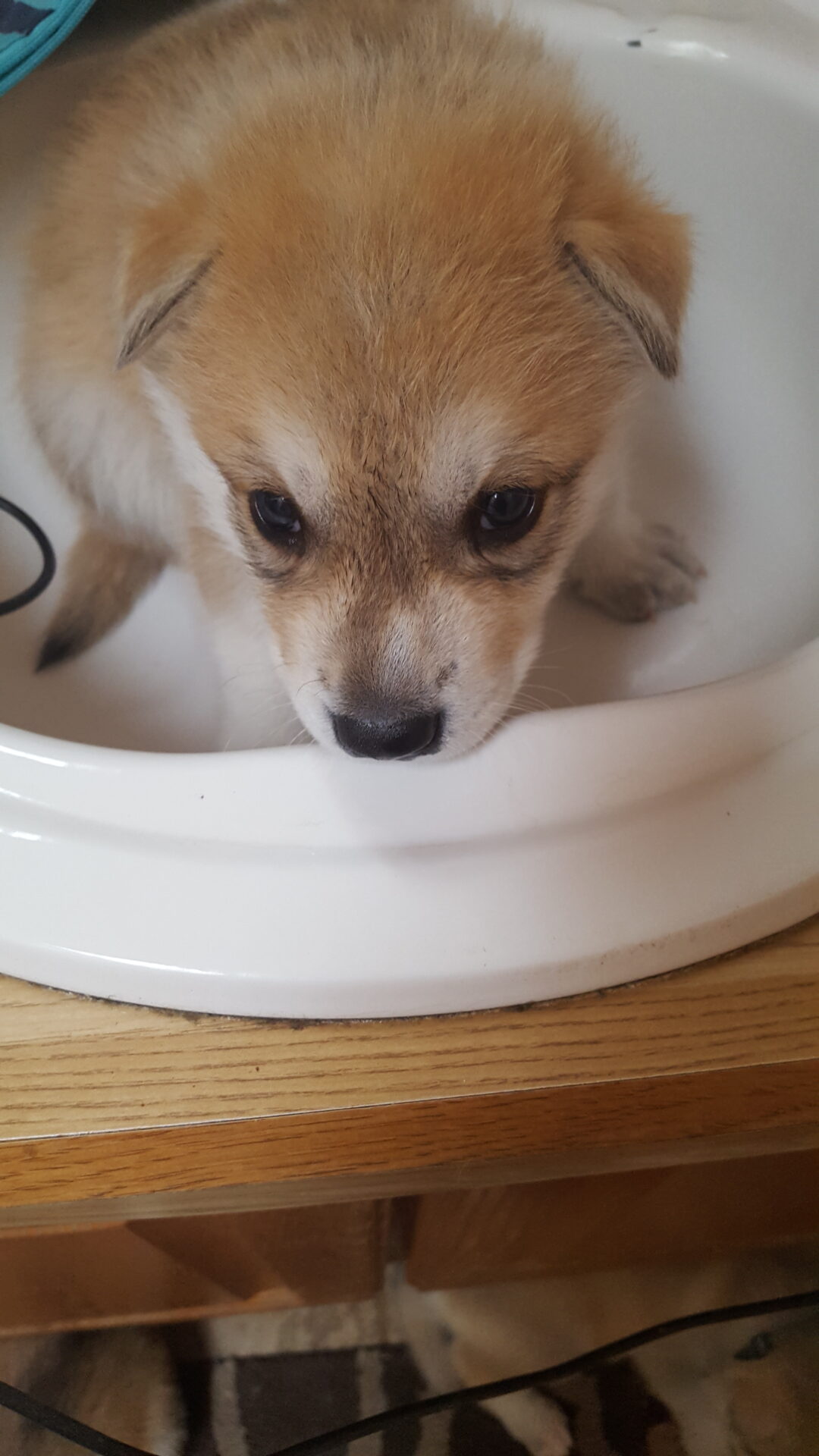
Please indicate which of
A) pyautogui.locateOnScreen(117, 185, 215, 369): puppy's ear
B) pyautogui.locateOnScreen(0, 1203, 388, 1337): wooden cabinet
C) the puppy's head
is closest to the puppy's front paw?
the puppy's head

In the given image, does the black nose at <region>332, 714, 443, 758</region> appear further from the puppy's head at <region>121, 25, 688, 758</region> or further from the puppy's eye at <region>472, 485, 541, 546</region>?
the puppy's eye at <region>472, 485, 541, 546</region>

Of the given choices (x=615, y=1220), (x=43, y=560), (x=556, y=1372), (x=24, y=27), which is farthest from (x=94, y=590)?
(x=556, y=1372)

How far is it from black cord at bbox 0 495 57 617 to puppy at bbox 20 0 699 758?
42 centimetres

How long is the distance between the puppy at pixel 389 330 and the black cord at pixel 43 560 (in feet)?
1.39

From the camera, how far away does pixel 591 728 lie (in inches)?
31.1

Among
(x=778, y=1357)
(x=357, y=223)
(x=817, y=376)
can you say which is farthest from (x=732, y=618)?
(x=778, y=1357)

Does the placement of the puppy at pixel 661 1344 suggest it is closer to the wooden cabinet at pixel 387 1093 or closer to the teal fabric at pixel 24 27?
the wooden cabinet at pixel 387 1093

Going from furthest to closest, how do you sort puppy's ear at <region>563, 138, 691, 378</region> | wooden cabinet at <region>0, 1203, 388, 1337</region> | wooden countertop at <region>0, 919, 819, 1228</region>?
wooden cabinet at <region>0, 1203, 388, 1337</region> → puppy's ear at <region>563, 138, 691, 378</region> → wooden countertop at <region>0, 919, 819, 1228</region>

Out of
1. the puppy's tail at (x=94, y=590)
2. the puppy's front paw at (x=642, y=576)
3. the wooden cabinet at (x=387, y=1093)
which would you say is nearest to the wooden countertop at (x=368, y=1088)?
the wooden cabinet at (x=387, y=1093)

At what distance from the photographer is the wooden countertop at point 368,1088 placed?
2.32 feet

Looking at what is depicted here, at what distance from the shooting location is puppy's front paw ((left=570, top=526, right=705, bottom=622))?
1428 mm

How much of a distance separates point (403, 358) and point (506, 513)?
18 cm

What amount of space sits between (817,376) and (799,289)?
0.15m

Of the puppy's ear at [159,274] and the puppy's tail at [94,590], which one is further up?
the puppy's ear at [159,274]
